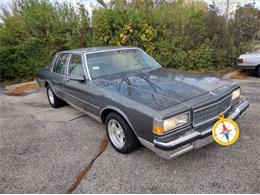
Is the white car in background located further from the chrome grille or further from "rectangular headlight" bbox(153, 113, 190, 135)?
"rectangular headlight" bbox(153, 113, 190, 135)

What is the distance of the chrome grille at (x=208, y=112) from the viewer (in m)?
2.41

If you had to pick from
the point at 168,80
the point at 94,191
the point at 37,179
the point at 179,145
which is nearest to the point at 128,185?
the point at 94,191

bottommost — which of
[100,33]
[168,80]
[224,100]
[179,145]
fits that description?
[179,145]

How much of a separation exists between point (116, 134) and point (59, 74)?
2.21m

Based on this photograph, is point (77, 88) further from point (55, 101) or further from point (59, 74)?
point (55, 101)

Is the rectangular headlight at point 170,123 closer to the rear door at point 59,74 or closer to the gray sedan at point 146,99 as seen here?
the gray sedan at point 146,99

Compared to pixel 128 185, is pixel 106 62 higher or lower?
higher

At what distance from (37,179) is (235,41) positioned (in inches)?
362

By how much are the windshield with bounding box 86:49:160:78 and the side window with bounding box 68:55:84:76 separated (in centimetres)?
20

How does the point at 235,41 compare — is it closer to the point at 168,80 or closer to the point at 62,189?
the point at 168,80

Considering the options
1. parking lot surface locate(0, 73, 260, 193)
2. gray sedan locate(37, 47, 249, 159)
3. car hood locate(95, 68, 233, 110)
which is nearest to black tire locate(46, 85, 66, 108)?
gray sedan locate(37, 47, 249, 159)

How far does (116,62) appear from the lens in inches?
147

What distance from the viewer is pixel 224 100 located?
269cm

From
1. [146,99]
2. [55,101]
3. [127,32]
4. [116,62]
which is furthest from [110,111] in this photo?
[127,32]
